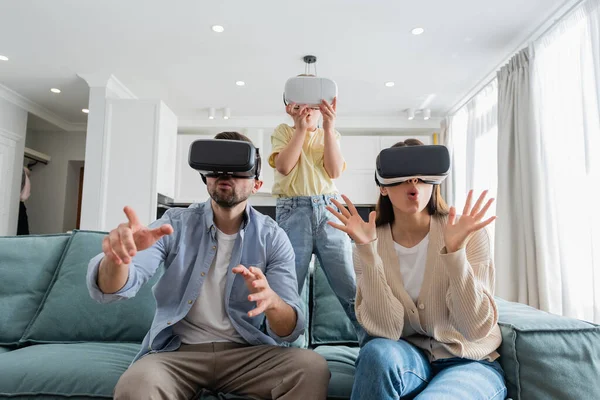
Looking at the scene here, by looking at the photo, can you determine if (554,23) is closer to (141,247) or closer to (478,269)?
(478,269)

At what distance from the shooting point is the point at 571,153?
2.83 m

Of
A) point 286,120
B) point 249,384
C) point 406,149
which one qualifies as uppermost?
point 286,120

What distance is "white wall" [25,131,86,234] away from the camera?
6.09 metres

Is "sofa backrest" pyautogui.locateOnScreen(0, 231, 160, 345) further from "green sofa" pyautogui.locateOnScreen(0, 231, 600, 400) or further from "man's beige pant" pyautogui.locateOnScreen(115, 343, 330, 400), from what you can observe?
"man's beige pant" pyautogui.locateOnScreen(115, 343, 330, 400)

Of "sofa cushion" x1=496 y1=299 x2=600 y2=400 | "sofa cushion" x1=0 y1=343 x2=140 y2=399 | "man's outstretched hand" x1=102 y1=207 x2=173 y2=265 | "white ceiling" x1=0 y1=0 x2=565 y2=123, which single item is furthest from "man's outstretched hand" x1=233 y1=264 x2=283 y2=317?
"white ceiling" x1=0 y1=0 x2=565 y2=123

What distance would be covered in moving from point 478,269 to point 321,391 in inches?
21.7

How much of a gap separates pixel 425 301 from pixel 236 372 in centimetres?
59

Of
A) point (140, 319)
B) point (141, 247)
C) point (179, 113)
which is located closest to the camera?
point (141, 247)

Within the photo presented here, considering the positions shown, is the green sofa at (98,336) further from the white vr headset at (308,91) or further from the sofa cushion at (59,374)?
the white vr headset at (308,91)

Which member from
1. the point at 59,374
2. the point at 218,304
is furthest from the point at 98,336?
the point at 218,304

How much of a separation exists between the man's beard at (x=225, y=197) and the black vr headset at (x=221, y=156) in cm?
8

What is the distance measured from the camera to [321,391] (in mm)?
1115

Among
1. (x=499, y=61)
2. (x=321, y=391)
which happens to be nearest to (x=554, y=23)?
(x=499, y=61)

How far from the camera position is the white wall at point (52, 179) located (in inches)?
240
